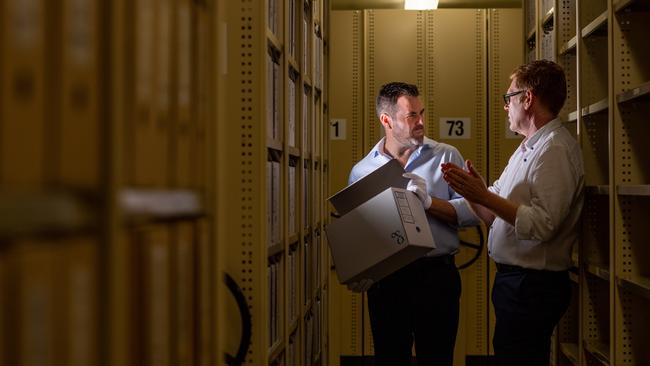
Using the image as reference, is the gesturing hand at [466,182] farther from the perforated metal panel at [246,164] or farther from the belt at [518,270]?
the perforated metal panel at [246,164]

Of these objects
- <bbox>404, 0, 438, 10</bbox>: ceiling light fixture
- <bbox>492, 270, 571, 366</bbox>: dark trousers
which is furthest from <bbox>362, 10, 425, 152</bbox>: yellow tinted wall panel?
<bbox>492, 270, 571, 366</bbox>: dark trousers

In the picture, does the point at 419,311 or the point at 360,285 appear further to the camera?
the point at 419,311

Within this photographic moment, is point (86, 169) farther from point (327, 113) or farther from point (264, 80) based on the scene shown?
point (327, 113)

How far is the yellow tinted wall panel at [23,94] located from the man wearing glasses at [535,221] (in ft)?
6.58

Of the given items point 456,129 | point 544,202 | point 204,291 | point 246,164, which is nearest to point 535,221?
point 544,202

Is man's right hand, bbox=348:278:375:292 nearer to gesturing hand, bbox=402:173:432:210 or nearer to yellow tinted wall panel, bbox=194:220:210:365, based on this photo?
gesturing hand, bbox=402:173:432:210

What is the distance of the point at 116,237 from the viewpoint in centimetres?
76

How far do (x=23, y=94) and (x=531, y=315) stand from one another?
2.20 m

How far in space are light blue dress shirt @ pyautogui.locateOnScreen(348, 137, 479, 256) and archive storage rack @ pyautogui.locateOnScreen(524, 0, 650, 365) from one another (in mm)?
539

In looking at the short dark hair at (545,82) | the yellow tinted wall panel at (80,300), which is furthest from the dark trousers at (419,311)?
the yellow tinted wall panel at (80,300)

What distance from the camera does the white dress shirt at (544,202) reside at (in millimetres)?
2439

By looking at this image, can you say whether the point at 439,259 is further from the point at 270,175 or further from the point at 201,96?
the point at 201,96

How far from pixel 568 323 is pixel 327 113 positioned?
6.52 feet

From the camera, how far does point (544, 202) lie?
2.46 meters
